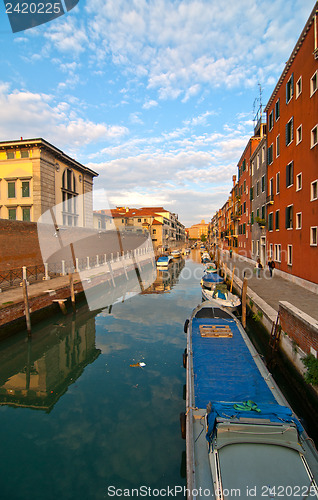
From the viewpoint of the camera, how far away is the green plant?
6.73 m

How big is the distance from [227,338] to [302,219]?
10.3m

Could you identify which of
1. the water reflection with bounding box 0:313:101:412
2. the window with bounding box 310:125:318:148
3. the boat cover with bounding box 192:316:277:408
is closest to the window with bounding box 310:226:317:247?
the window with bounding box 310:125:318:148

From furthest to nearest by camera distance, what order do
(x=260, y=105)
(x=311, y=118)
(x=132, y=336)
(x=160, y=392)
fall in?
(x=260, y=105), (x=311, y=118), (x=132, y=336), (x=160, y=392)

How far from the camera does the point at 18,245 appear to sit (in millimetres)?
19812

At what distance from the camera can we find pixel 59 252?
25562mm

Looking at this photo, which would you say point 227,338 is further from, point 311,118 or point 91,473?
point 311,118

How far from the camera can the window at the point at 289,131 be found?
57.6 ft

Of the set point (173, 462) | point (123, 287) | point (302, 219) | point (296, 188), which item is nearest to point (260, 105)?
point (296, 188)

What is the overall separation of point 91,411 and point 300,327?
6.59 meters

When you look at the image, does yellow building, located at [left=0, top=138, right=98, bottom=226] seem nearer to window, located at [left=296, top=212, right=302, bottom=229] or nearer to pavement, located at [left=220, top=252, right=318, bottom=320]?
pavement, located at [left=220, top=252, right=318, bottom=320]

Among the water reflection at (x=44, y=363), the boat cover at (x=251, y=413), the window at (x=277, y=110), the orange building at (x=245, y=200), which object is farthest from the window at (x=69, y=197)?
the boat cover at (x=251, y=413)

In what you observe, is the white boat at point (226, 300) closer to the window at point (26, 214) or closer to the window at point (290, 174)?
the window at point (290, 174)

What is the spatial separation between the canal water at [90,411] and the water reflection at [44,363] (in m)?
0.04

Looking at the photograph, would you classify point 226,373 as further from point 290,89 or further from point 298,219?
point 290,89
